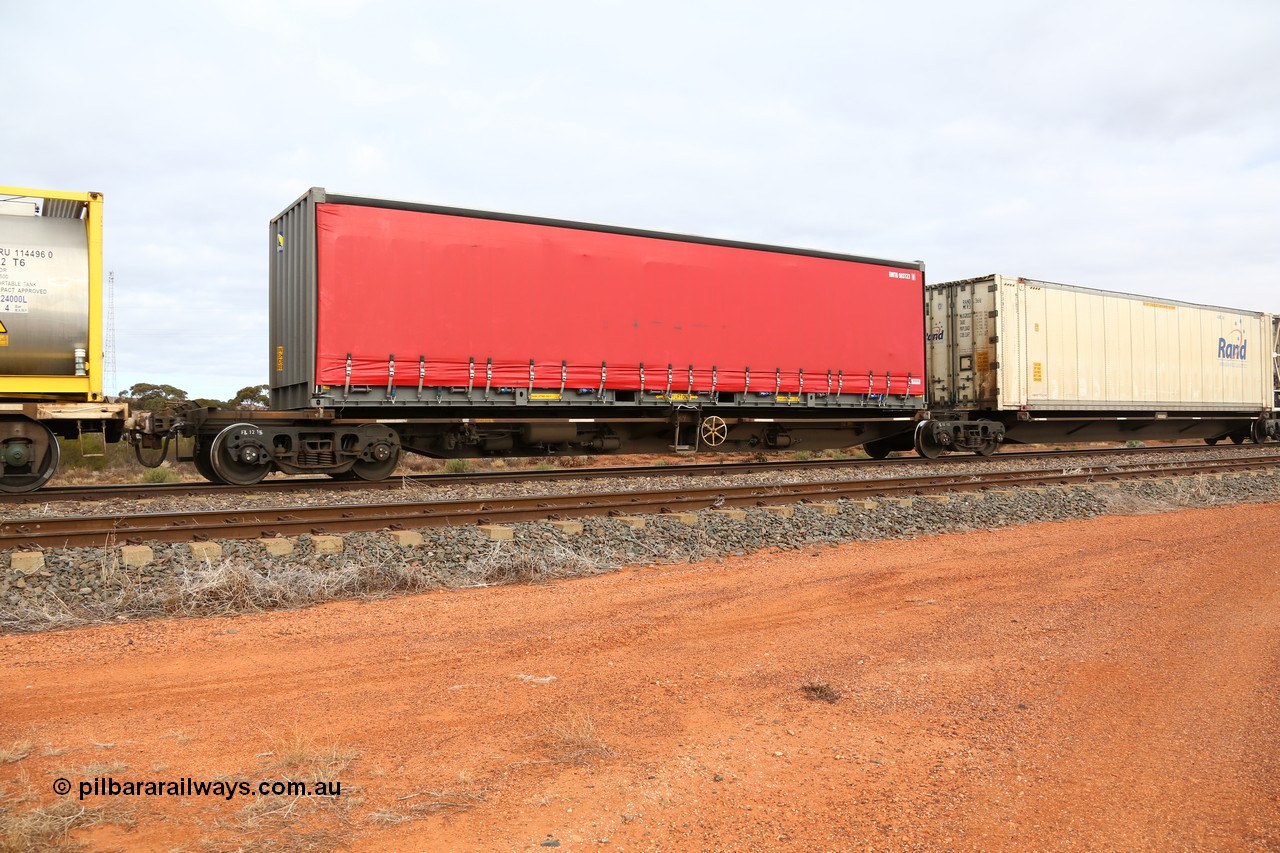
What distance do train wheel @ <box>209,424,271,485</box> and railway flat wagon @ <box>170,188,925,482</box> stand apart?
3 cm

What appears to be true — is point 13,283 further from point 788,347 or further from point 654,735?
point 788,347

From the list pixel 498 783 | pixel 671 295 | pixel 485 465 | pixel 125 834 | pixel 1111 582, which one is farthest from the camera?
pixel 485 465

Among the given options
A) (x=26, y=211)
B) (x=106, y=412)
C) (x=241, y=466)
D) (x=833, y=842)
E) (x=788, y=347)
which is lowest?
(x=833, y=842)

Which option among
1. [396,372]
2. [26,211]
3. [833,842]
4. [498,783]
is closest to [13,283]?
[26,211]

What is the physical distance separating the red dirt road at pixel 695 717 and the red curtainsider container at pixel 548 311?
20.1 ft

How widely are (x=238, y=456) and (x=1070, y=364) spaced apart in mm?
16566

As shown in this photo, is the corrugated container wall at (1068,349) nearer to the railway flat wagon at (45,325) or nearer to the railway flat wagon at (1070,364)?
the railway flat wagon at (1070,364)

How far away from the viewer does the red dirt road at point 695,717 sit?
115 inches

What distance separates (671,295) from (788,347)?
Result: 243 cm

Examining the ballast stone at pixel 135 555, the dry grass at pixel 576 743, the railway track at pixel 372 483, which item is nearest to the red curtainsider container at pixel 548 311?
the railway track at pixel 372 483

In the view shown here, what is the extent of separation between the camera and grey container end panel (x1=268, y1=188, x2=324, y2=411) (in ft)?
36.7

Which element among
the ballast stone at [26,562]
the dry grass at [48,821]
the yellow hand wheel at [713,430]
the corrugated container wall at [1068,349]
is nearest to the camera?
the dry grass at [48,821]

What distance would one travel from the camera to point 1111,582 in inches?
266

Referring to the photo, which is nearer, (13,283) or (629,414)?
(13,283)
